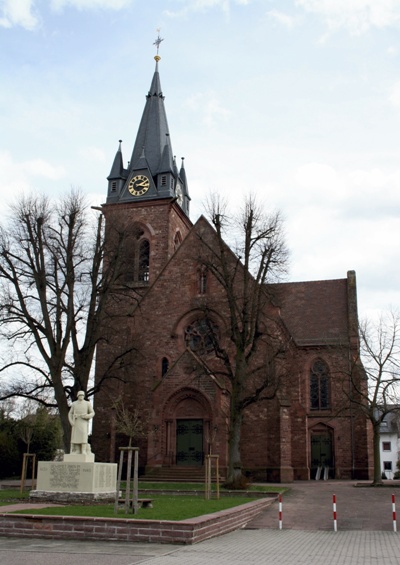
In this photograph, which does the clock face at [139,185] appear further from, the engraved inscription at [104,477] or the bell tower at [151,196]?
the engraved inscription at [104,477]

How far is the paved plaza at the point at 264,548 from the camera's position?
10.1 meters

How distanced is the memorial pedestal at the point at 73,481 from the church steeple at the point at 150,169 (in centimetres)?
2413

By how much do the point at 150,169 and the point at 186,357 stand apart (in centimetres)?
1692

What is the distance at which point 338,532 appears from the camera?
47.3ft

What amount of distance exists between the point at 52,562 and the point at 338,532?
754cm

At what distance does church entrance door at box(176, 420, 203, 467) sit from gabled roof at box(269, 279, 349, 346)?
31.8ft

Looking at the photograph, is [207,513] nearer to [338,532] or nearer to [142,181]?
[338,532]

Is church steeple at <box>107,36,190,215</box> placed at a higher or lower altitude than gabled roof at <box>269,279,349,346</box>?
higher

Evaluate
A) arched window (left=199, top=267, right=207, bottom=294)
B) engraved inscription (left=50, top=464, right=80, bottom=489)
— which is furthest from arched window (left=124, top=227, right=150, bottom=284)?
engraved inscription (left=50, top=464, right=80, bottom=489)

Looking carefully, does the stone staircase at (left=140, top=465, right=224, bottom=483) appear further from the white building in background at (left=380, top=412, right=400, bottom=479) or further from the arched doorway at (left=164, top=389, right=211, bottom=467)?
the white building in background at (left=380, top=412, right=400, bottom=479)

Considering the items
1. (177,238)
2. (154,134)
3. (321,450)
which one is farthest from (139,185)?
(321,450)

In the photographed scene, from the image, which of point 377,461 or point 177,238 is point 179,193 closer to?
point 177,238

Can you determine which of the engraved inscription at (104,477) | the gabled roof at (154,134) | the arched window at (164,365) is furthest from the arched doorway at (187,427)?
the gabled roof at (154,134)

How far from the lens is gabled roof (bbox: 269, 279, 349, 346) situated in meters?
37.3
